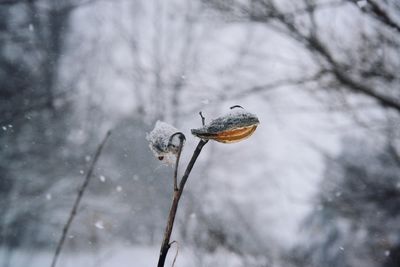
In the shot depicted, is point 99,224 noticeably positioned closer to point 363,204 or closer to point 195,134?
point 363,204

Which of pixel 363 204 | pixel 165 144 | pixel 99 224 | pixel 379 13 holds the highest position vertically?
pixel 165 144

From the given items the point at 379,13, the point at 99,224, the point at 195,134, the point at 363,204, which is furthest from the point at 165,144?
the point at 99,224

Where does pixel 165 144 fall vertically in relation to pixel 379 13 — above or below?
above

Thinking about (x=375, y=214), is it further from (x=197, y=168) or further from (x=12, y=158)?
(x=12, y=158)

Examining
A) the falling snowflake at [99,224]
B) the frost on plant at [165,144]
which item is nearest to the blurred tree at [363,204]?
the frost on plant at [165,144]

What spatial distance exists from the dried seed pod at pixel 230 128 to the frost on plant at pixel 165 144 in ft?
0.26

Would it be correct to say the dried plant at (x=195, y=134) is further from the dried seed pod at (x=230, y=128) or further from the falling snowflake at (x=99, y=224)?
the falling snowflake at (x=99, y=224)

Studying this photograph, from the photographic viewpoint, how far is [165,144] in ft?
1.88

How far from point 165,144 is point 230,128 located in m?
0.13

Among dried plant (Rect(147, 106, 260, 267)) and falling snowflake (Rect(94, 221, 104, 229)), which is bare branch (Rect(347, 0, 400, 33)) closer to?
dried plant (Rect(147, 106, 260, 267))

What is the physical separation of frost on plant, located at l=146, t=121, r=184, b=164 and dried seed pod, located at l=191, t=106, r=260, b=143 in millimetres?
80

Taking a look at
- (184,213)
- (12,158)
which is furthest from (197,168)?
(12,158)

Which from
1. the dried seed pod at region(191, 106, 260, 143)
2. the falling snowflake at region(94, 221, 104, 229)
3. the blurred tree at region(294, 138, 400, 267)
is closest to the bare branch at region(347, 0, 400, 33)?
the blurred tree at region(294, 138, 400, 267)

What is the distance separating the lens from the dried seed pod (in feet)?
1.61
